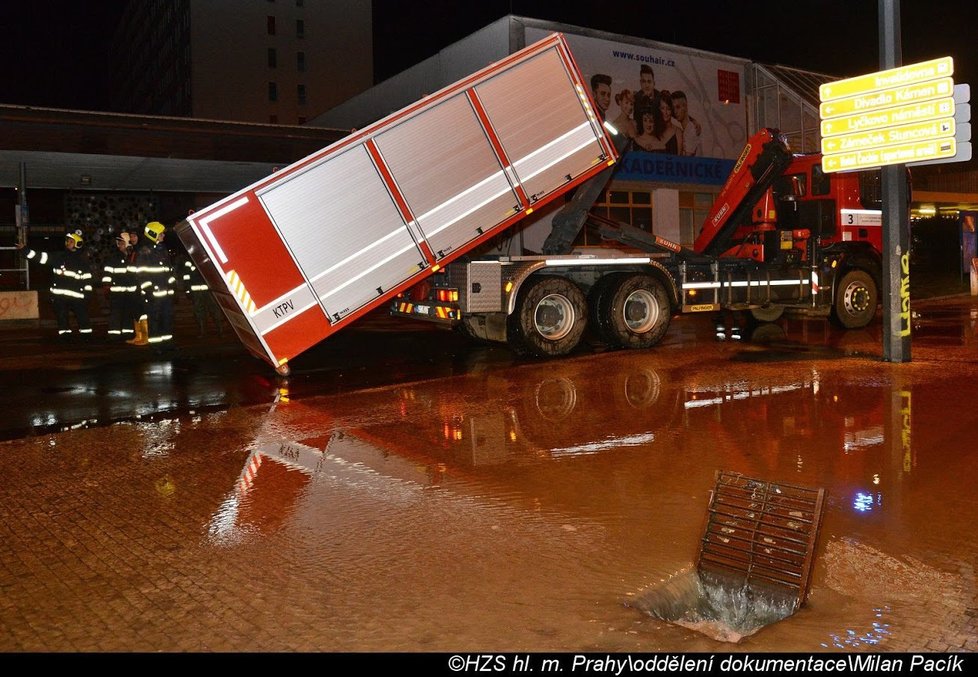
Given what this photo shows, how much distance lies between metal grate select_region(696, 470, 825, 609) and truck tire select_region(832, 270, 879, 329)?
1120 centimetres

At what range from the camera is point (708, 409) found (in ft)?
28.1

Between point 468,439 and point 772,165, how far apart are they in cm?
886

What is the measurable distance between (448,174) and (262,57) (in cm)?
7402

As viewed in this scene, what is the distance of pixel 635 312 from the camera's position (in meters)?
13.1

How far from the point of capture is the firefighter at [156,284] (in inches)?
537

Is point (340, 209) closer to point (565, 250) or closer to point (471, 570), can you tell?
point (565, 250)

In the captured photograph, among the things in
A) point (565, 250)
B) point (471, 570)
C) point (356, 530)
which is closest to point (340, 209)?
A: point (565, 250)

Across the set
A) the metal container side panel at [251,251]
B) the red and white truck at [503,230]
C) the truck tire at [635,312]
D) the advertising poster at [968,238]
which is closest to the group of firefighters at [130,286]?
the red and white truck at [503,230]

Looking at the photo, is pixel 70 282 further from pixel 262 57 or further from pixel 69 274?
pixel 262 57

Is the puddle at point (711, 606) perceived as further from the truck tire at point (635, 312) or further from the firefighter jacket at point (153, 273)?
the firefighter jacket at point (153, 273)

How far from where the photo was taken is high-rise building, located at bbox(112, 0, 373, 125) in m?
77.6

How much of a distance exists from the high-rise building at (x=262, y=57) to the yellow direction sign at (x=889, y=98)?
70273mm

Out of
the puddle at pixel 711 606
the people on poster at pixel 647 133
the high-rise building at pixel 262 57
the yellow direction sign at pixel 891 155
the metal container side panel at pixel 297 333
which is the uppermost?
the high-rise building at pixel 262 57

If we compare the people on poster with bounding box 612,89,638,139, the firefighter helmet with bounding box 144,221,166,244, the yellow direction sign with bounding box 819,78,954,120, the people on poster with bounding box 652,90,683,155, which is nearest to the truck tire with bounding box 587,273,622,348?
the yellow direction sign with bounding box 819,78,954,120
